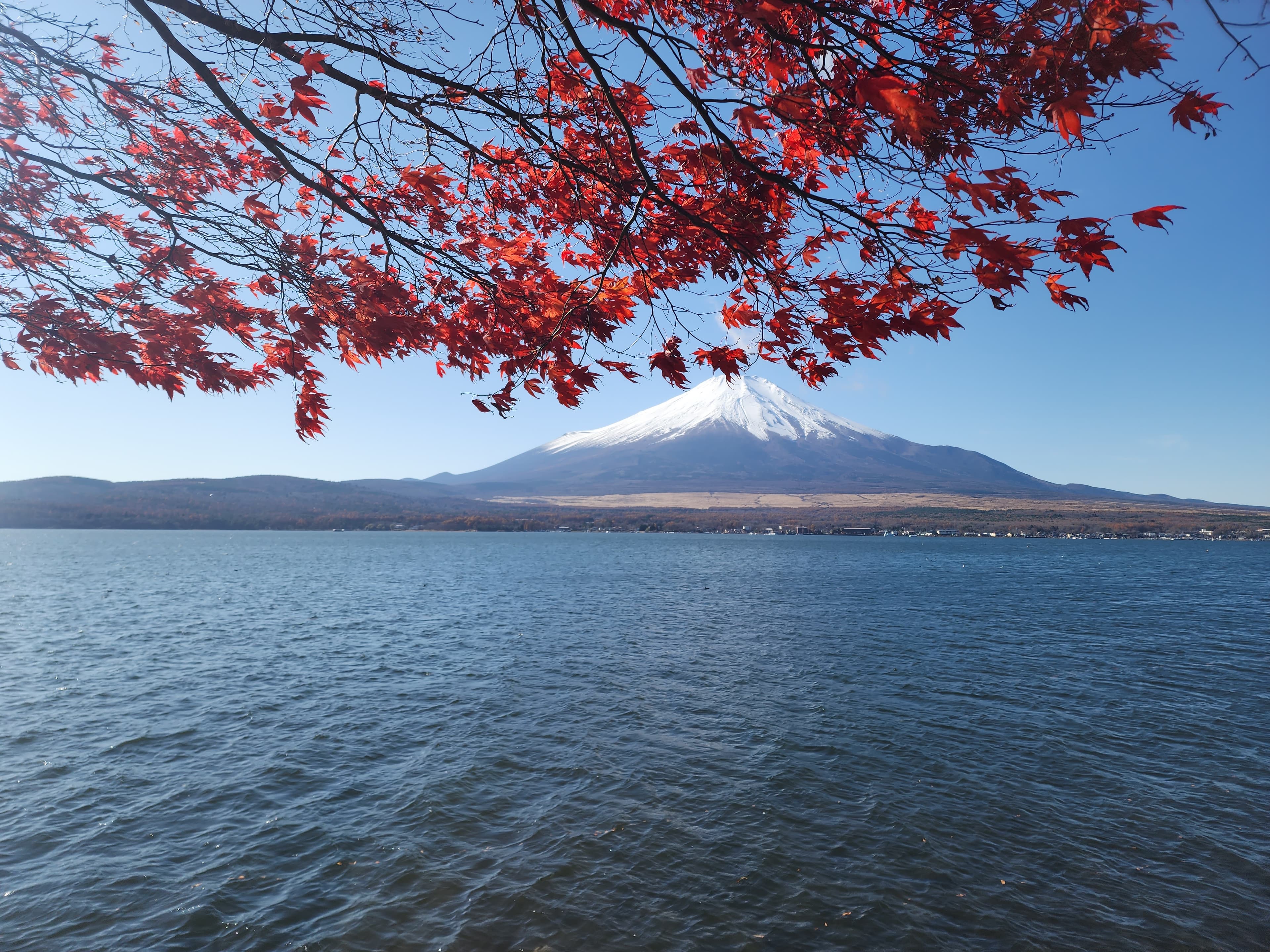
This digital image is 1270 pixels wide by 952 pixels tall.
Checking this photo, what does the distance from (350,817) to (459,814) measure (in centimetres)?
179

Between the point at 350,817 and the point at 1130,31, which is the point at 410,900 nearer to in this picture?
the point at 350,817

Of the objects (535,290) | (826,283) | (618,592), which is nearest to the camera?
(826,283)

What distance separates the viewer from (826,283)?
469cm

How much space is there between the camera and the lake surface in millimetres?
7973

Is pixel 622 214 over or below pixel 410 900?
over

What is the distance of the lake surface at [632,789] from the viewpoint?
26.2 feet

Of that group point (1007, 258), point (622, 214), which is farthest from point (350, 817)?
point (1007, 258)

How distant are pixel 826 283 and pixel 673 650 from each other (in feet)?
71.4

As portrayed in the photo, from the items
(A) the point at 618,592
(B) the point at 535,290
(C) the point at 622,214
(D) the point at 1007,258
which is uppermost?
(C) the point at 622,214

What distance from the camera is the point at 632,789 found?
11711mm

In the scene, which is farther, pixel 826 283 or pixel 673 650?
pixel 673 650

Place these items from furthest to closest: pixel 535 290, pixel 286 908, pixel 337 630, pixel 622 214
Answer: pixel 337 630 → pixel 286 908 → pixel 535 290 → pixel 622 214

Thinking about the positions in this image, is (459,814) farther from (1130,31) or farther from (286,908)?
(1130,31)

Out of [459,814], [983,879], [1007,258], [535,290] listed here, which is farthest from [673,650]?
[1007,258]
